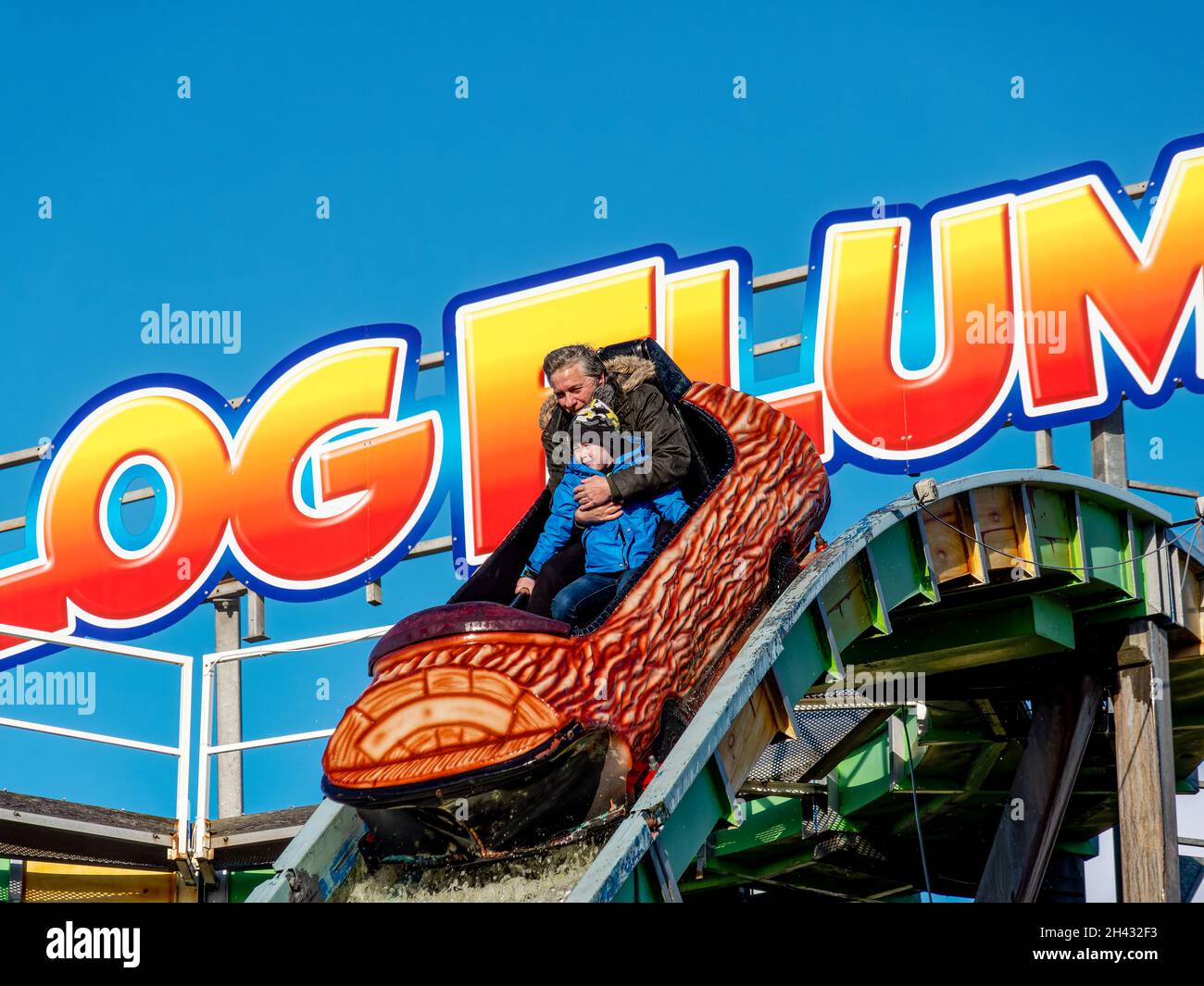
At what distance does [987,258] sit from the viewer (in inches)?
466

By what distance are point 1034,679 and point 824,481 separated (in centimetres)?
329

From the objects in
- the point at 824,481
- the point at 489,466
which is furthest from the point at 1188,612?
the point at 489,466

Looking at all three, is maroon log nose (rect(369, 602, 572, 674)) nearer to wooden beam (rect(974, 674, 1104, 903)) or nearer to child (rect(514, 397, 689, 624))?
child (rect(514, 397, 689, 624))

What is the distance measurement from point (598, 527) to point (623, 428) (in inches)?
18.3

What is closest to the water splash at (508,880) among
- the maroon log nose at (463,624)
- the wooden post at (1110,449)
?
the maroon log nose at (463,624)

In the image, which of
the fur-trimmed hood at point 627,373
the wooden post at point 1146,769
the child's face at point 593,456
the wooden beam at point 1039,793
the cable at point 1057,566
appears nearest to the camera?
the child's face at point 593,456

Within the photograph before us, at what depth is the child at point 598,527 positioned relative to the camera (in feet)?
22.9

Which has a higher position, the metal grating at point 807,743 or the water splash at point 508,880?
the metal grating at point 807,743

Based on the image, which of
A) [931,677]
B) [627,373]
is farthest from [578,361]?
[931,677]

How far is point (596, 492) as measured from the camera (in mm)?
7152

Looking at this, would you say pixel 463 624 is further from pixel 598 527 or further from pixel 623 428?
pixel 623 428

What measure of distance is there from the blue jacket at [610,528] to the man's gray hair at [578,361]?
0.39 meters

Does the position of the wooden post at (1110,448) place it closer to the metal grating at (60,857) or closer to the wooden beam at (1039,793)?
the wooden beam at (1039,793)

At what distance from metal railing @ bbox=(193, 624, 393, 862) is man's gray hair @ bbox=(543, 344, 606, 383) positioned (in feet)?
6.01
